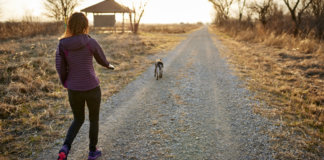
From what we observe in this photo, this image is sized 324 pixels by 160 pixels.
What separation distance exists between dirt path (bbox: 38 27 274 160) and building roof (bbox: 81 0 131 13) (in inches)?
894

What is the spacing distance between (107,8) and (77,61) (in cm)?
2693

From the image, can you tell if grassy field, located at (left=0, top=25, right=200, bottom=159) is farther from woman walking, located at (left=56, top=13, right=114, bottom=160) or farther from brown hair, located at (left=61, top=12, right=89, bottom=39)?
brown hair, located at (left=61, top=12, right=89, bottom=39)

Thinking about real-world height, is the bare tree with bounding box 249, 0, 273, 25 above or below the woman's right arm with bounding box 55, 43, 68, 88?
above

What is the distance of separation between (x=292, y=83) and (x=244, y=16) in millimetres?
24253

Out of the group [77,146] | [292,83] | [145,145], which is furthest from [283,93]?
[77,146]

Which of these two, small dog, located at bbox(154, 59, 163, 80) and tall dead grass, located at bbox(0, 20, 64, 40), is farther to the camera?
tall dead grass, located at bbox(0, 20, 64, 40)

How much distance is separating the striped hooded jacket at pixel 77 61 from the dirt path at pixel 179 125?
121cm

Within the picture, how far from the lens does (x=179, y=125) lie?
3.84 metres

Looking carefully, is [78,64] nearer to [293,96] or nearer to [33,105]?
[33,105]

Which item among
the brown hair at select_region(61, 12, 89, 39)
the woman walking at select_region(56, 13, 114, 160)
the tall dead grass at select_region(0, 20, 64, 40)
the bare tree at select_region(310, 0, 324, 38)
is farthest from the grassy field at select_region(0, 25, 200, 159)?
the bare tree at select_region(310, 0, 324, 38)

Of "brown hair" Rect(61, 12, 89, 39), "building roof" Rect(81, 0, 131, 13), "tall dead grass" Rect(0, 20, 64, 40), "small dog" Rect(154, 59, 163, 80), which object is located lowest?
"small dog" Rect(154, 59, 163, 80)

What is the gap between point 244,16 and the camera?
27.5 meters

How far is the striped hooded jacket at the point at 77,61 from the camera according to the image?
86.4 inches

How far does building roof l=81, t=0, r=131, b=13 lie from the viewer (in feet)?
86.4
